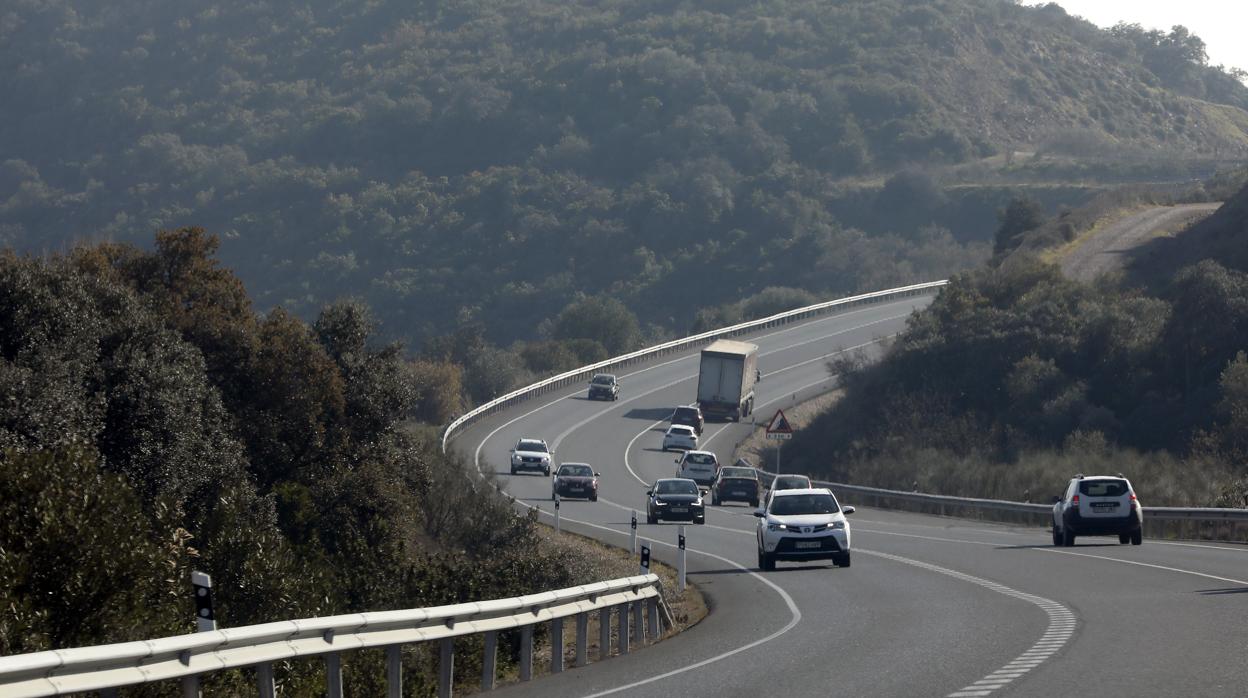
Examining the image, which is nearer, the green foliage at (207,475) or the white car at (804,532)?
the green foliage at (207,475)

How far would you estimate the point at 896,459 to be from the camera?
54531mm

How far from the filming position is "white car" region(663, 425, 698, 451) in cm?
6594

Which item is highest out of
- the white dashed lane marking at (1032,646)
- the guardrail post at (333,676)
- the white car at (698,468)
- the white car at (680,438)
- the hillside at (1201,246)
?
A: the hillside at (1201,246)

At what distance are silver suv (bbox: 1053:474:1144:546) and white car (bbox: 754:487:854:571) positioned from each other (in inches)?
182

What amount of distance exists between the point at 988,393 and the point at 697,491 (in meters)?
22.8

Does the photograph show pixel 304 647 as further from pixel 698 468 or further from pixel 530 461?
pixel 530 461

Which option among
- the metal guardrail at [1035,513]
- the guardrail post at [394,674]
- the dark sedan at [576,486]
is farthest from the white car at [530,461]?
the guardrail post at [394,674]

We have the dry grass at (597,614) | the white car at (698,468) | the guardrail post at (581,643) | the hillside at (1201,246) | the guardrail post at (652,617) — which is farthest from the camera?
the hillside at (1201,246)

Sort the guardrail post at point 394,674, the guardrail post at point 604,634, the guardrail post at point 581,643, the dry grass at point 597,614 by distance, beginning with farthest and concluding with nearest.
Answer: the dry grass at point 597,614 → the guardrail post at point 604,634 → the guardrail post at point 581,643 → the guardrail post at point 394,674

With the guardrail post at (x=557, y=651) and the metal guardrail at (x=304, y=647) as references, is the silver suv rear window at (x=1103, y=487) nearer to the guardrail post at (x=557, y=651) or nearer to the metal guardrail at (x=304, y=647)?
the metal guardrail at (x=304, y=647)

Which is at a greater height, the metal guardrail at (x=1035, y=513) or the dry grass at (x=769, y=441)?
the dry grass at (x=769, y=441)

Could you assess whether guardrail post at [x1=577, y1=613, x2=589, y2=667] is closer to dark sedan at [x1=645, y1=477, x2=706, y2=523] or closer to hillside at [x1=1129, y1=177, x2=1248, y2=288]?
dark sedan at [x1=645, y1=477, x2=706, y2=523]

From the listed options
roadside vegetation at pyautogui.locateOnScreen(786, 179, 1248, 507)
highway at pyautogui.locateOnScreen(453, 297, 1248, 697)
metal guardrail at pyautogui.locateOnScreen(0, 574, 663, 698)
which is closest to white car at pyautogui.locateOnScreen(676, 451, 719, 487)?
roadside vegetation at pyautogui.locateOnScreen(786, 179, 1248, 507)

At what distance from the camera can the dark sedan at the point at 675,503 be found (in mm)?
39594
